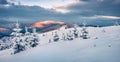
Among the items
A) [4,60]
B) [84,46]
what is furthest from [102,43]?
[4,60]

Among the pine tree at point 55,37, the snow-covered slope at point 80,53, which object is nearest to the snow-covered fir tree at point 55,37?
the pine tree at point 55,37

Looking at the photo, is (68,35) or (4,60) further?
(68,35)

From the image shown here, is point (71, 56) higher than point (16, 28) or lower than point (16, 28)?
lower

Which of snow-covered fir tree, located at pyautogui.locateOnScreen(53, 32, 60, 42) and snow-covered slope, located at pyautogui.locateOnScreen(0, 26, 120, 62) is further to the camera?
snow-covered fir tree, located at pyautogui.locateOnScreen(53, 32, 60, 42)

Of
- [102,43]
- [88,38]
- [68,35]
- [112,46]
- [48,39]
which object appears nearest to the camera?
[112,46]

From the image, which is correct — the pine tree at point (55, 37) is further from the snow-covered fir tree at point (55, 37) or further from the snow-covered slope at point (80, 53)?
the snow-covered slope at point (80, 53)

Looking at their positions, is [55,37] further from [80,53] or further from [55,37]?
[80,53]

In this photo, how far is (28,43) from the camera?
26.4 metres

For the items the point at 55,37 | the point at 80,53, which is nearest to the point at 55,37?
the point at 55,37

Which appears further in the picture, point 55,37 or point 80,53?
point 55,37

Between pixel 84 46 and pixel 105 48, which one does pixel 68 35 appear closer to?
pixel 84 46

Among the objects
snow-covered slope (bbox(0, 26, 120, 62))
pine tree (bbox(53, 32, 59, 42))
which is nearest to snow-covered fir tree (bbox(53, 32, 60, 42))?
pine tree (bbox(53, 32, 59, 42))

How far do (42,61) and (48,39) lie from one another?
399 inches

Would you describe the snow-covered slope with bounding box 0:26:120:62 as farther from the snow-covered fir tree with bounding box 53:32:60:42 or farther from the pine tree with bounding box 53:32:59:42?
the pine tree with bounding box 53:32:59:42
